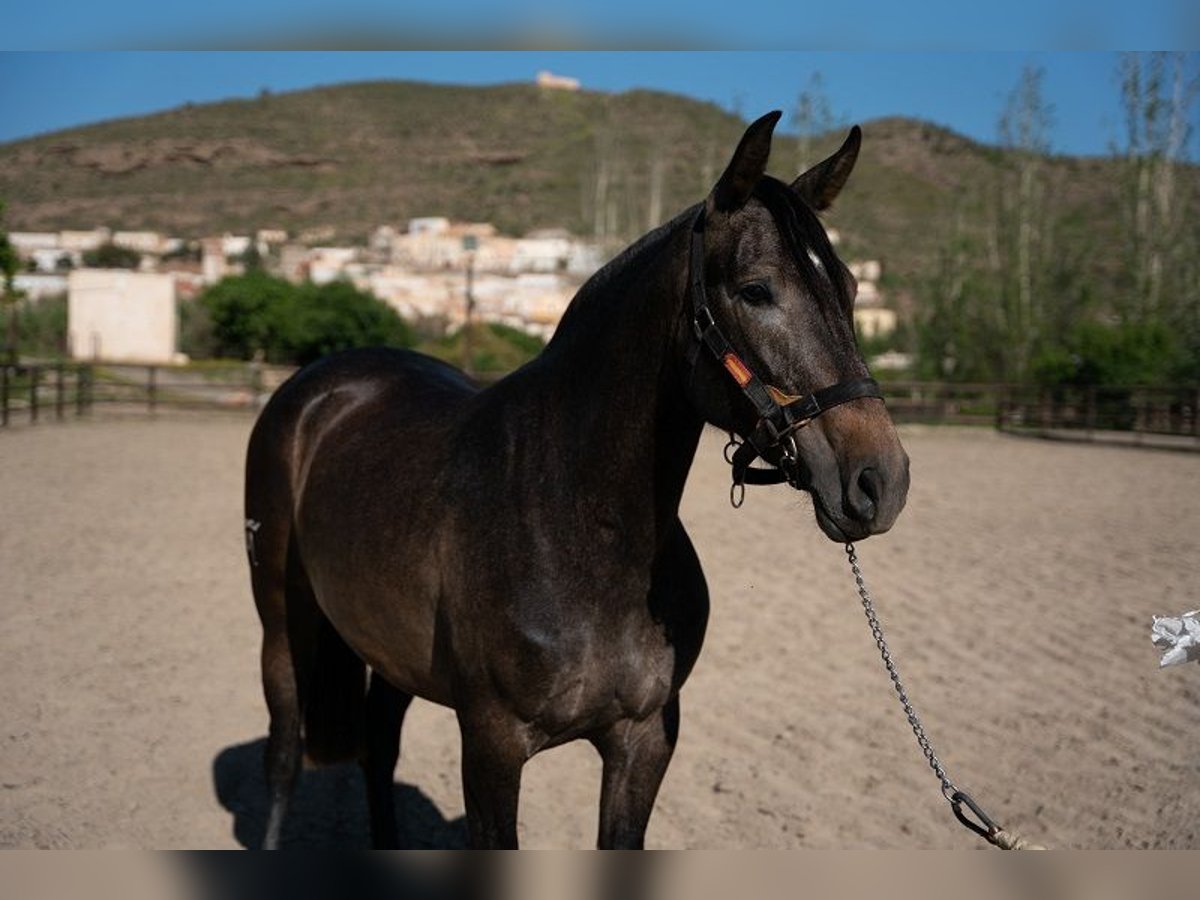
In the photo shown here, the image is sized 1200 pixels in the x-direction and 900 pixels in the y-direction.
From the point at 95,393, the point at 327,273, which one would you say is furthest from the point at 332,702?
the point at 327,273

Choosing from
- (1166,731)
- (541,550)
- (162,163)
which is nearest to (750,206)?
(541,550)

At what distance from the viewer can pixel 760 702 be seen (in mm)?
5012

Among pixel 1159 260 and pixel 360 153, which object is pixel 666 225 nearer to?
pixel 1159 260

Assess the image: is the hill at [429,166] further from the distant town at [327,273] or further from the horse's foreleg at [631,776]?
the horse's foreleg at [631,776]

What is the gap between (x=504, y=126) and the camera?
260 ft

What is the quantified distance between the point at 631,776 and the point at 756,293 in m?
1.13

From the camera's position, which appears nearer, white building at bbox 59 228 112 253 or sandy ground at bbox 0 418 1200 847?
sandy ground at bbox 0 418 1200 847

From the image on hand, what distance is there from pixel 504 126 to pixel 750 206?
81.8 m

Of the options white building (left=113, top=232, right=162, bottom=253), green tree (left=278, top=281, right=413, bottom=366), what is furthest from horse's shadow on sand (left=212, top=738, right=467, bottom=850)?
white building (left=113, top=232, right=162, bottom=253)

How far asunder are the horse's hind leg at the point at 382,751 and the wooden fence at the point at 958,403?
53.3 ft

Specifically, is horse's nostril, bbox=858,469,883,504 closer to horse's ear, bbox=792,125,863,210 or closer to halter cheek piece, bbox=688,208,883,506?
halter cheek piece, bbox=688,208,883,506

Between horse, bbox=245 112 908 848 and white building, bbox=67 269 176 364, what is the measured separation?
4026 cm

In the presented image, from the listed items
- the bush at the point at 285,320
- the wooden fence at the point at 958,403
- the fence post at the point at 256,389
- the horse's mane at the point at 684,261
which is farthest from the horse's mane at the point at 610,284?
the bush at the point at 285,320

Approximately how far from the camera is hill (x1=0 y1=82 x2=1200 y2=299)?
56.0 metres
